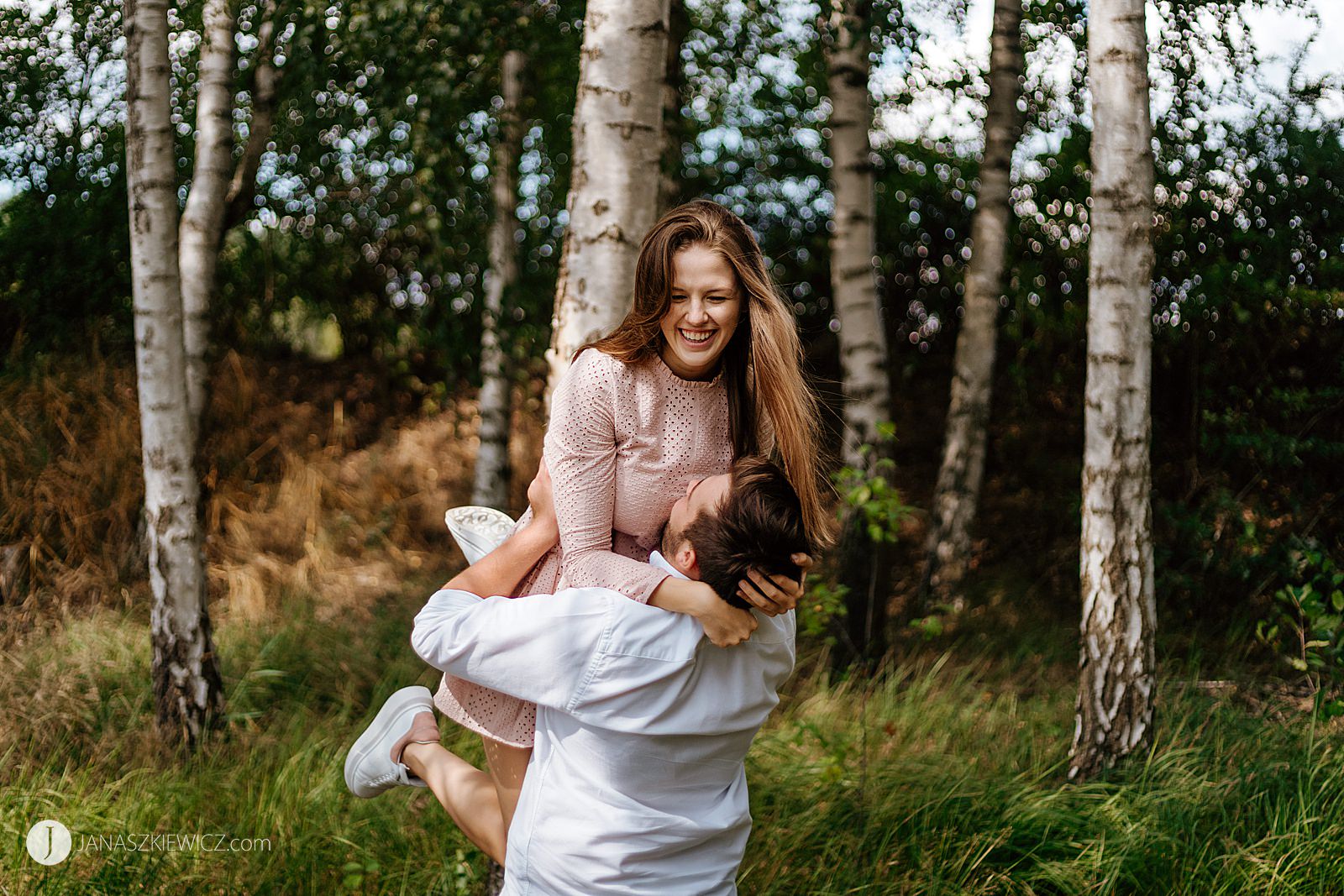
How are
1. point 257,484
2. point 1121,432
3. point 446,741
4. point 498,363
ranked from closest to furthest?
1. point 1121,432
2. point 446,741
3. point 498,363
4. point 257,484

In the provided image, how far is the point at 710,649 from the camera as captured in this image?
1977 mm

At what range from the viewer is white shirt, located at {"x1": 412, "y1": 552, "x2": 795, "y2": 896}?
1921 mm

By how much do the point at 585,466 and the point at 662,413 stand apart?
24 cm

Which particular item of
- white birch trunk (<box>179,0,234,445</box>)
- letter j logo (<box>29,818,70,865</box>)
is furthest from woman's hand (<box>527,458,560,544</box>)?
white birch trunk (<box>179,0,234,445</box>)

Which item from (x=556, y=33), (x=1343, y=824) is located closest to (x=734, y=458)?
(x=1343, y=824)

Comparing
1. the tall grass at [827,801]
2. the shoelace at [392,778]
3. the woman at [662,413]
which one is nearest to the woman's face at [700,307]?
the woman at [662,413]

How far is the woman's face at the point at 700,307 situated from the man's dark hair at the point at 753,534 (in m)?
0.42

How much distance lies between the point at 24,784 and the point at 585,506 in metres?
2.68

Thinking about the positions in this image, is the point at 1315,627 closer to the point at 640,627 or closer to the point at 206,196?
the point at 640,627

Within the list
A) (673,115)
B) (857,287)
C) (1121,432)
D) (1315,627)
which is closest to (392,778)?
(1121,432)

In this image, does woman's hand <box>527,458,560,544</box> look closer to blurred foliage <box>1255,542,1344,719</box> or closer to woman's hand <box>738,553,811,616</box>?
woman's hand <box>738,553,811,616</box>

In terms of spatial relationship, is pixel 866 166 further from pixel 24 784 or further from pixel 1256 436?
pixel 24 784

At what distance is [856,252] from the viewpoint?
18.4ft

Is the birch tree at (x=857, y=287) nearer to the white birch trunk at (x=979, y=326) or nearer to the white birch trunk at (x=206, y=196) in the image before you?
the white birch trunk at (x=979, y=326)
